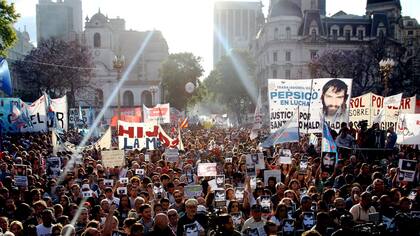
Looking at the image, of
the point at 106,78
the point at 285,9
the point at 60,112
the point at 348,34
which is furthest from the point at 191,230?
the point at 348,34

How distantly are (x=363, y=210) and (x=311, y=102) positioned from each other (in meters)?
7.20

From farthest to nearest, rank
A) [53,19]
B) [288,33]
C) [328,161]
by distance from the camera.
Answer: [53,19], [288,33], [328,161]

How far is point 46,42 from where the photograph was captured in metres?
59.7

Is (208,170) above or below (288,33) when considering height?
Answer: below

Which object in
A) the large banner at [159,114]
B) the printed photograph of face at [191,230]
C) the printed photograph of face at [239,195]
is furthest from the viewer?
the large banner at [159,114]

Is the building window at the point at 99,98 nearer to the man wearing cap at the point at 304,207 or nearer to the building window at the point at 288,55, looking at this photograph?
the building window at the point at 288,55

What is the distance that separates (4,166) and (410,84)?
5238cm

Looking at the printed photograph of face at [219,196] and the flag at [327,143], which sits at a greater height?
the flag at [327,143]

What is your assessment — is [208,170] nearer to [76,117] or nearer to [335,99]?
[335,99]

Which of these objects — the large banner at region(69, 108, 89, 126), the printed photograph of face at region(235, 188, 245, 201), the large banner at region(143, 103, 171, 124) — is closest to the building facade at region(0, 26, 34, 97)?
the large banner at region(69, 108, 89, 126)

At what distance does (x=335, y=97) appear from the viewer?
50.7 feet

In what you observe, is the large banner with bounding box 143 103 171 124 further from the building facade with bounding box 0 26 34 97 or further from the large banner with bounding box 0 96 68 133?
the building facade with bounding box 0 26 34 97

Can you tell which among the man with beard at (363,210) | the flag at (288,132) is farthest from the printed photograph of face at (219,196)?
the flag at (288,132)

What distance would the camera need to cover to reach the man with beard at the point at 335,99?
1544 cm
